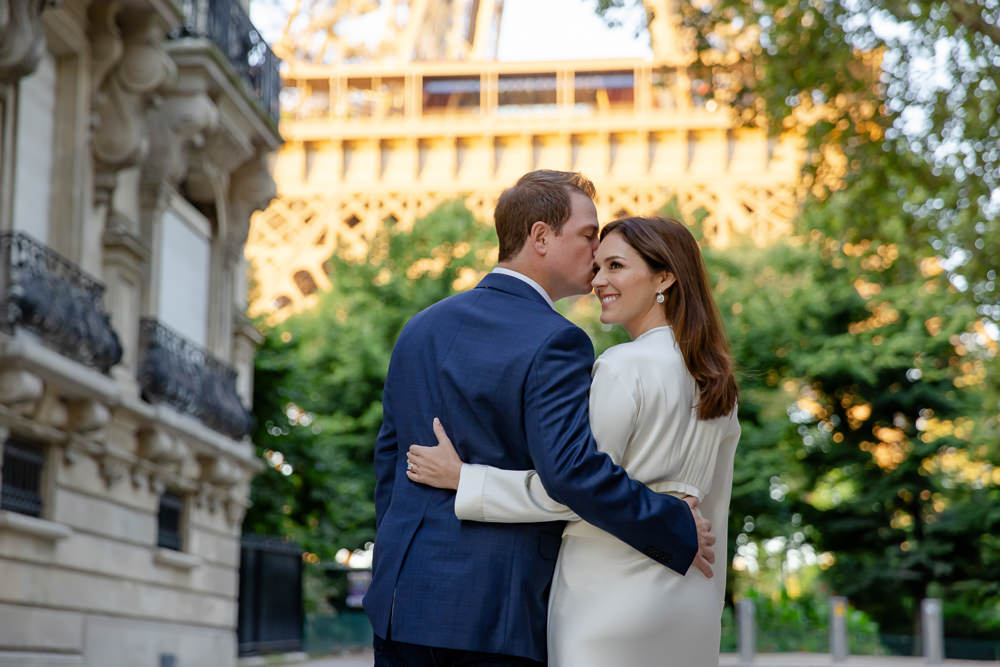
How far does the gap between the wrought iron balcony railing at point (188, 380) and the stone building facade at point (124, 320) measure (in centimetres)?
3

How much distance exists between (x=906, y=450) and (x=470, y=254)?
1212cm

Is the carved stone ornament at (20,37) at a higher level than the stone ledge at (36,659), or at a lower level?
higher

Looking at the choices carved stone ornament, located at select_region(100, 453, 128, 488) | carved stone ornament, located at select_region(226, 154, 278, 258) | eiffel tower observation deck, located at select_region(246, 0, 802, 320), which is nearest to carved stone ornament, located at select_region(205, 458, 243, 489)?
carved stone ornament, located at select_region(226, 154, 278, 258)

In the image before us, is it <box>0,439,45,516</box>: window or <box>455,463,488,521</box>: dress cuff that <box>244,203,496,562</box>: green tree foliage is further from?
<box>455,463,488,521</box>: dress cuff

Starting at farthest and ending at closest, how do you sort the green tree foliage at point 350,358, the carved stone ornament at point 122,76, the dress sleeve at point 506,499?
1. the green tree foliage at point 350,358
2. the carved stone ornament at point 122,76
3. the dress sleeve at point 506,499

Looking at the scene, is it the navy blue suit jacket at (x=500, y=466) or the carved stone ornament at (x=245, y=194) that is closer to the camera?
the navy blue suit jacket at (x=500, y=466)

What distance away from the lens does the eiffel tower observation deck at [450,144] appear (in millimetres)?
55312

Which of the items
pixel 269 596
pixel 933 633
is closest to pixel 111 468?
pixel 269 596

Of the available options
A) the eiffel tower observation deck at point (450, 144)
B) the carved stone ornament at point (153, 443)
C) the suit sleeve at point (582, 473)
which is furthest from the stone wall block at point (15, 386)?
the eiffel tower observation deck at point (450, 144)

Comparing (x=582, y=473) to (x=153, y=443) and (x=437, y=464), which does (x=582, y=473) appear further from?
(x=153, y=443)

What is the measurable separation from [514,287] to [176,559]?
13046 mm

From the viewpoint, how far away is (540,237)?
3693 mm

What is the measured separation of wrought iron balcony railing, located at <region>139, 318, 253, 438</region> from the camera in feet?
49.4

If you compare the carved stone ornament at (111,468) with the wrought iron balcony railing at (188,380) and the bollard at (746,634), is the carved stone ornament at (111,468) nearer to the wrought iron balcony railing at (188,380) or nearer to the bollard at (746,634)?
the wrought iron balcony railing at (188,380)
